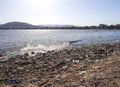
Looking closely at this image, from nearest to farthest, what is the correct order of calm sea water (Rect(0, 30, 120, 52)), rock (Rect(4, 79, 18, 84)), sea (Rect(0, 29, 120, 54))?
rock (Rect(4, 79, 18, 84)) < sea (Rect(0, 29, 120, 54)) < calm sea water (Rect(0, 30, 120, 52))

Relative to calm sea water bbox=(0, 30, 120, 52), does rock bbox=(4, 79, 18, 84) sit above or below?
above

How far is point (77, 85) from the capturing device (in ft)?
32.4

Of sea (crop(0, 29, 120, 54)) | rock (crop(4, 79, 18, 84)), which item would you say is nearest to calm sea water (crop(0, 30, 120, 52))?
sea (crop(0, 29, 120, 54))

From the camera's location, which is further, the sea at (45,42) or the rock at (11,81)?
the sea at (45,42)

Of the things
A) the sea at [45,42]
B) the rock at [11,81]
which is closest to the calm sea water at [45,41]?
the sea at [45,42]

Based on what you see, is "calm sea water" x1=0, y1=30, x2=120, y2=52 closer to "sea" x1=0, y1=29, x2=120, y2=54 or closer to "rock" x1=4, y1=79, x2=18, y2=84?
"sea" x1=0, y1=29, x2=120, y2=54

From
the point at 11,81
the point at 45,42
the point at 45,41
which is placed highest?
the point at 11,81

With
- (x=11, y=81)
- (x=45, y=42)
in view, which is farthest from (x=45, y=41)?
(x=11, y=81)

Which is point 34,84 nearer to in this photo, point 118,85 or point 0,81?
point 0,81

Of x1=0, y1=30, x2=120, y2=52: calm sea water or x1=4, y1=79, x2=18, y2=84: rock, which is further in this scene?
x1=0, y1=30, x2=120, y2=52: calm sea water

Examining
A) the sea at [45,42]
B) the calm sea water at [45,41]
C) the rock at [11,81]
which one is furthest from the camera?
the calm sea water at [45,41]

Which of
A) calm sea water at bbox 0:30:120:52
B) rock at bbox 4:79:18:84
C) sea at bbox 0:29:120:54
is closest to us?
rock at bbox 4:79:18:84

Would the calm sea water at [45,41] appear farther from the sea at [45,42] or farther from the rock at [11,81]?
the rock at [11,81]

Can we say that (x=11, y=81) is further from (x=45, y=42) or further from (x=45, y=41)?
(x=45, y=41)
